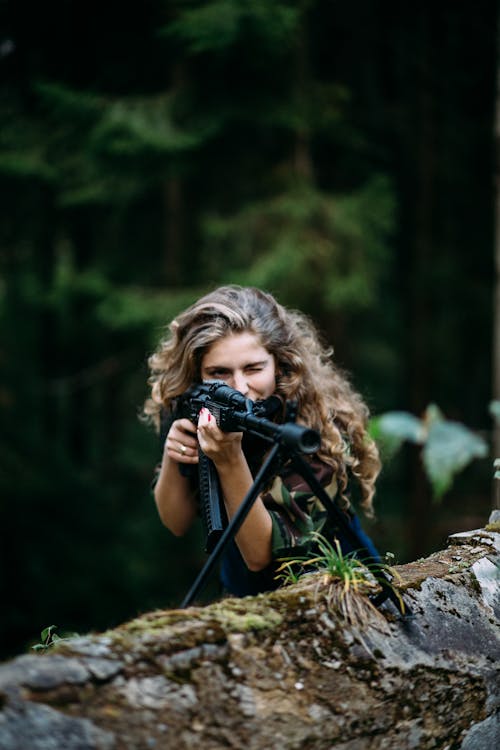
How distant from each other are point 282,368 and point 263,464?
125cm

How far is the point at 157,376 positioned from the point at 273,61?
6.39m

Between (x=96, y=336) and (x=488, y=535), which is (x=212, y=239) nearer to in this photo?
(x=96, y=336)

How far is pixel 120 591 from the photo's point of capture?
9.10m

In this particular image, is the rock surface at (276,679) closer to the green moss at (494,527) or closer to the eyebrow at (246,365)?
the green moss at (494,527)

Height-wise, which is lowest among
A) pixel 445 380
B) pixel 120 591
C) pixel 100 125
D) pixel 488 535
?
pixel 120 591

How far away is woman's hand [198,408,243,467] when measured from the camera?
7.10ft

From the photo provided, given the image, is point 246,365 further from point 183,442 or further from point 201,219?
point 201,219

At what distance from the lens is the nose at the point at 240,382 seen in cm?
268

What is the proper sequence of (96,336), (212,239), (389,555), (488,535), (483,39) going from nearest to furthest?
(389,555), (488,535), (212,239), (483,39), (96,336)

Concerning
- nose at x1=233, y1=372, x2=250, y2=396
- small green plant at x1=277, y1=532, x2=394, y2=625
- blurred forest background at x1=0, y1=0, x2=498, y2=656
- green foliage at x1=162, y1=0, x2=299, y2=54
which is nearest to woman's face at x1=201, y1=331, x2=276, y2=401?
nose at x1=233, y1=372, x2=250, y2=396

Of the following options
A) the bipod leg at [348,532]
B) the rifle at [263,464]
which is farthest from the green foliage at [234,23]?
the bipod leg at [348,532]

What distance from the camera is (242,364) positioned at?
2736 mm

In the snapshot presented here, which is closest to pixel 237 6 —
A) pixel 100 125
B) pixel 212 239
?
pixel 100 125

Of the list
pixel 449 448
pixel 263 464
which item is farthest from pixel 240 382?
pixel 449 448
